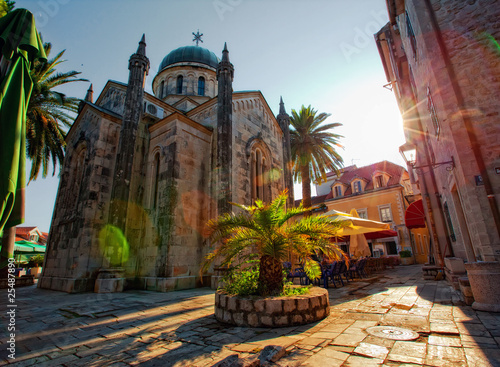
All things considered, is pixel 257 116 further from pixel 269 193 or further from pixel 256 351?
pixel 256 351

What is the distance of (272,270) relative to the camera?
5.38 metres

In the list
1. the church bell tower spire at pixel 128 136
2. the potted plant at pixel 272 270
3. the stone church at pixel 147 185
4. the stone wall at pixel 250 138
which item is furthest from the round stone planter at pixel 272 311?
the church bell tower spire at pixel 128 136

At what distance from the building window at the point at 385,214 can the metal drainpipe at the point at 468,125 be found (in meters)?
22.9

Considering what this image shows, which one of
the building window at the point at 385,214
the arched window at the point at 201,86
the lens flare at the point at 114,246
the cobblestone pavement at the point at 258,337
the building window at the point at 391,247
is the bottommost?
the cobblestone pavement at the point at 258,337

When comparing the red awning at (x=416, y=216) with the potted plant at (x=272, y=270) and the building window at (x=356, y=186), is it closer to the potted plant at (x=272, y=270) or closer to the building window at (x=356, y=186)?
the potted plant at (x=272, y=270)

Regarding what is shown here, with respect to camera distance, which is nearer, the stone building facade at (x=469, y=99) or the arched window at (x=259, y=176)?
the stone building facade at (x=469, y=99)

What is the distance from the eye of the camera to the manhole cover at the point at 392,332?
3531 mm

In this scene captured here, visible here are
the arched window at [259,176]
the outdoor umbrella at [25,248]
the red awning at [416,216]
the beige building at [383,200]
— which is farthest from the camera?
the beige building at [383,200]

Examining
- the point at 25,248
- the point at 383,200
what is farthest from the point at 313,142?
the point at 25,248

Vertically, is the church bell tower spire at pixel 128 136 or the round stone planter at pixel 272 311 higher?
the church bell tower spire at pixel 128 136

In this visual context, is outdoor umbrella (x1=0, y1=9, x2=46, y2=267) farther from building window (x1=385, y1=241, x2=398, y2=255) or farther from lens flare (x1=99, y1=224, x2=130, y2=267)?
building window (x1=385, y1=241, x2=398, y2=255)

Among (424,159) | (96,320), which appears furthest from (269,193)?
(96,320)

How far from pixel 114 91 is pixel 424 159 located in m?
18.2

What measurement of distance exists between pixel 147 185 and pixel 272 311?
9.69m
